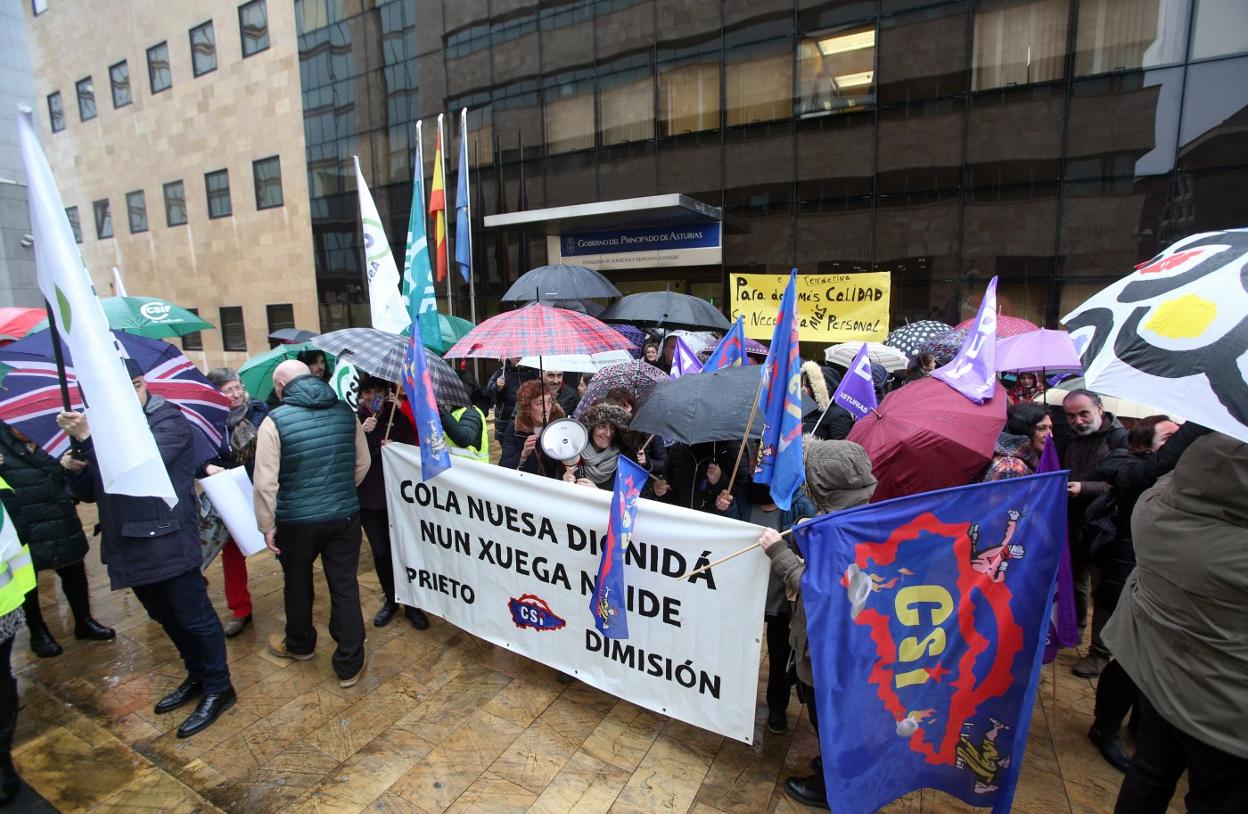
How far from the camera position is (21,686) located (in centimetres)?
382

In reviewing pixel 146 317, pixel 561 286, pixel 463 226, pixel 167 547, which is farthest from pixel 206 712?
pixel 463 226

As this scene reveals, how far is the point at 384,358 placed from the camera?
3.79 metres

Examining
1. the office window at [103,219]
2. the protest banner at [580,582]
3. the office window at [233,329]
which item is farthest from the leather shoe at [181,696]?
the office window at [103,219]

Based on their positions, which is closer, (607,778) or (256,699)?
(607,778)

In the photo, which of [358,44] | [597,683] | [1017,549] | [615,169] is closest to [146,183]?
[358,44]

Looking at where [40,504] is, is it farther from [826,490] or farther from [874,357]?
[874,357]

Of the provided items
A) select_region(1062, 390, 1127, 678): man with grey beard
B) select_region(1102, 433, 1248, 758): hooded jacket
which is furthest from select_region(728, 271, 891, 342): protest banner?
select_region(1102, 433, 1248, 758): hooded jacket

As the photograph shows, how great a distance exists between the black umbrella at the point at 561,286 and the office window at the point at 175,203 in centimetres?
2008

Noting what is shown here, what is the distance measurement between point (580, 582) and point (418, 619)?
174 centimetres

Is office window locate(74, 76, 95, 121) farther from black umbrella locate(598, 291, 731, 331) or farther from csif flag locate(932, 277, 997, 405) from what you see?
csif flag locate(932, 277, 997, 405)

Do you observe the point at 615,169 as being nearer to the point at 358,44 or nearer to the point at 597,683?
the point at 358,44

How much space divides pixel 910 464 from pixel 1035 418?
131 centimetres

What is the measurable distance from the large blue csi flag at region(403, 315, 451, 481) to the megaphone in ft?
2.00

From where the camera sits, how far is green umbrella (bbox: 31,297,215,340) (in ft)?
21.3
